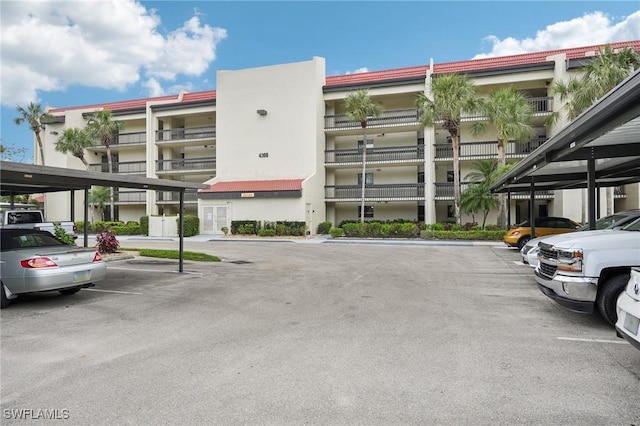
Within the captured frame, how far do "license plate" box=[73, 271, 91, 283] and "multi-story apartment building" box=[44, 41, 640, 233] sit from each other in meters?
20.5

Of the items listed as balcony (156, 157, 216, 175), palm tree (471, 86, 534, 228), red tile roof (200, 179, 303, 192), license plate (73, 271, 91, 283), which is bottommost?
license plate (73, 271, 91, 283)

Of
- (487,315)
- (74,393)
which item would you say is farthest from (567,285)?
(74,393)

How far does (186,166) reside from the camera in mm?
34938

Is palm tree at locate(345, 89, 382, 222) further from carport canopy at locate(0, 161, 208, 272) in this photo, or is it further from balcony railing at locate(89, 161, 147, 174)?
balcony railing at locate(89, 161, 147, 174)

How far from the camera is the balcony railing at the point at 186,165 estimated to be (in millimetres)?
34125

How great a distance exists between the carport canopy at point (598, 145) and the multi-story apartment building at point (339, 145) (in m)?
13.0

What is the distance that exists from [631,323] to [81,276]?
832 centimetres

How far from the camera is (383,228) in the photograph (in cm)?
2659

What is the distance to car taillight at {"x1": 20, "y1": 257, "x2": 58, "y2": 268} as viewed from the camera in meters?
6.89

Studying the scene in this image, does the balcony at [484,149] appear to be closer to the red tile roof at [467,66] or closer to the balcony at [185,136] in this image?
the red tile roof at [467,66]

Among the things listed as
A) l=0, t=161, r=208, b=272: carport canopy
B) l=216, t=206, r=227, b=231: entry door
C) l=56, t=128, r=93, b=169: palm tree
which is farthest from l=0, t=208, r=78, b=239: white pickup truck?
l=56, t=128, r=93, b=169: palm tree

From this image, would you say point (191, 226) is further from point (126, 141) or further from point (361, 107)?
point (361, 107)

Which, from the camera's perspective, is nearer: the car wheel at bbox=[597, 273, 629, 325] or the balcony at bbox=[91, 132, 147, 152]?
the car wheel at bbox=[597, 273, 629, 325]

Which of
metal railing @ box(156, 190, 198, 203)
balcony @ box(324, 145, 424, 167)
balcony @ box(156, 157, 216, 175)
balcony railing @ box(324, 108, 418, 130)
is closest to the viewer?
balcony @ box(324, 145, 424, 167)
